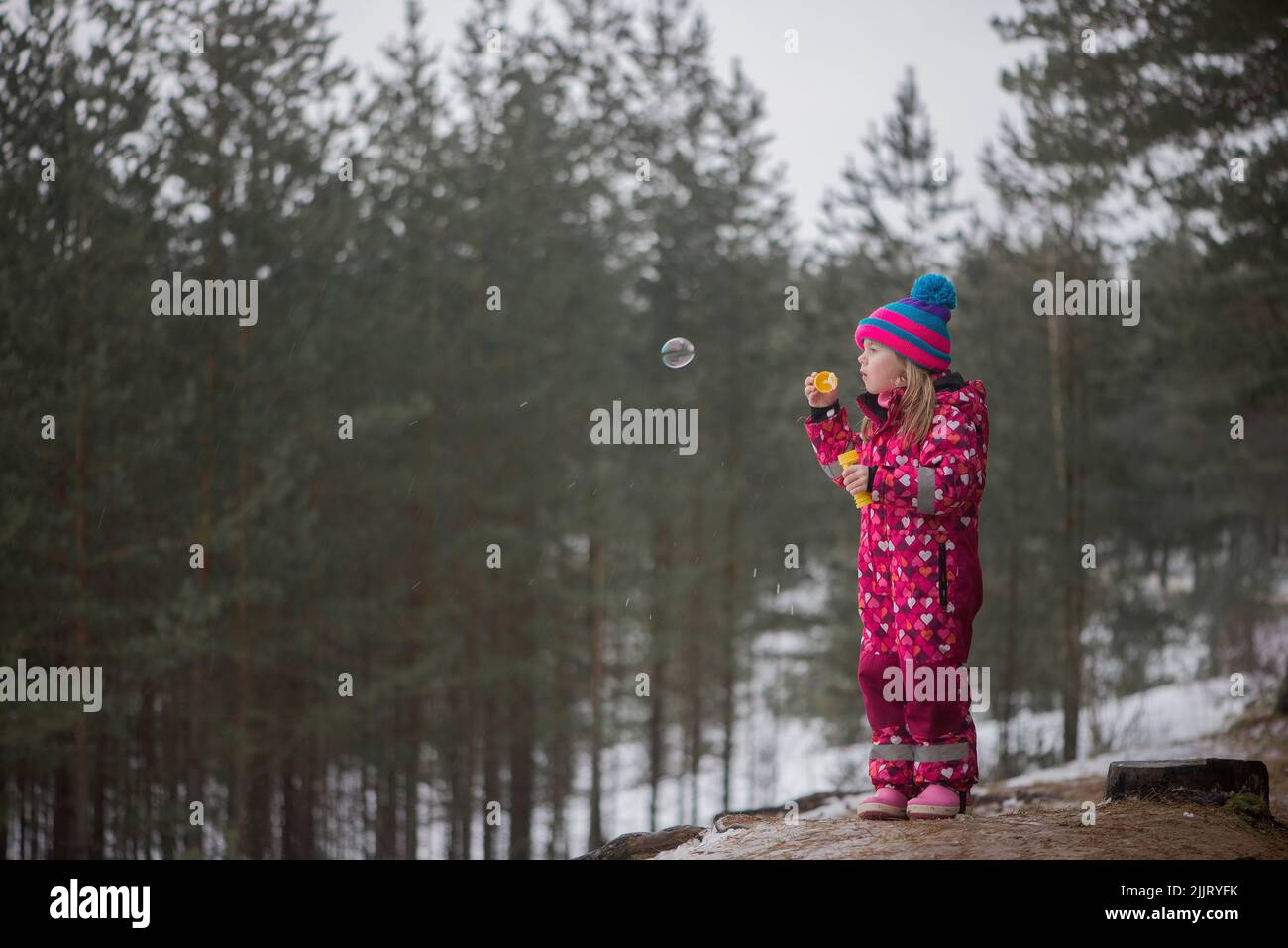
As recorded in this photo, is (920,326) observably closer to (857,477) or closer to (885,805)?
(857,477)

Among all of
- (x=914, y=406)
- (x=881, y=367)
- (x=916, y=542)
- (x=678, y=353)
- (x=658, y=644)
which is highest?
(x=678, y=353)

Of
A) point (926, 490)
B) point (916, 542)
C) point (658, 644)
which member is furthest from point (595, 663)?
point (926, 490)

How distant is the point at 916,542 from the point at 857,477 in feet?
1.36

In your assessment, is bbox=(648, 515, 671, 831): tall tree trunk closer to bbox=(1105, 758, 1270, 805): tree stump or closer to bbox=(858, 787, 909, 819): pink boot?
bbox=(1105, 758, 1270, 805): tree stump

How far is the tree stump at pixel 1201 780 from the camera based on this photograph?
19.4ft

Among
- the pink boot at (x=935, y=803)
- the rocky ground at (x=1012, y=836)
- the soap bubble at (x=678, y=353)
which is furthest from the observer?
the soap bubble at (x=678, y=353)

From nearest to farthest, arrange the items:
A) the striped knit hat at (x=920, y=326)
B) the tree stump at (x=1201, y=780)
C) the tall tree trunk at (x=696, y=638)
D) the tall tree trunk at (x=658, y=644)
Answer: the striped knit hat at (x=920, y=326) → the tree stump at (x=1201, y=780) → the tall tree trunk at (x=658, y=644) → the tall tree trunk at (x=696, y=638)

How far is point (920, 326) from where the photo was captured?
5.44 m

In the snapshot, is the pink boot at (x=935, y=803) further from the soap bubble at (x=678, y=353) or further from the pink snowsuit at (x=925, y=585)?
the soap bubble at (x=678, y=353)

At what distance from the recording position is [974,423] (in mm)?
5316

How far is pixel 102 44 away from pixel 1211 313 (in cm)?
1382

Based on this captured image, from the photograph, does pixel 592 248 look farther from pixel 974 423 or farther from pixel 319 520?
pixel 974 423

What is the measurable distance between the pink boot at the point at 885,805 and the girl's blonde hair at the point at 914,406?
1600 millimetres

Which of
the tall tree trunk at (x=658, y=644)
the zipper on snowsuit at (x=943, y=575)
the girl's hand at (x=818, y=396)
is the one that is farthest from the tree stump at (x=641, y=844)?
the tall tree trunk at (x=658, y=644)
